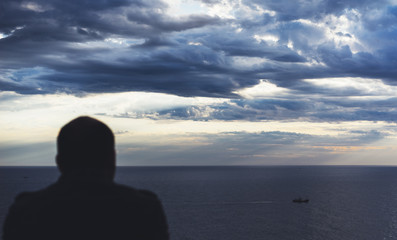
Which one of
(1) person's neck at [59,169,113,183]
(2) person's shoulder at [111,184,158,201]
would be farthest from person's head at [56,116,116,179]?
(2) person's shoulder at [111,184,158,201]

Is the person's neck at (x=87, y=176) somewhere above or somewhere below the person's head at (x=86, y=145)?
below

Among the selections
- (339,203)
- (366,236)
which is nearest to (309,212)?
(339,203)

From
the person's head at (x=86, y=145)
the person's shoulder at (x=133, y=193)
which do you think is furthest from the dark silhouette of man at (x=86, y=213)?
the person's head at (x=86, y=145)

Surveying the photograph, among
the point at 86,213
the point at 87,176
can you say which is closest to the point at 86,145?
the point at 87,176

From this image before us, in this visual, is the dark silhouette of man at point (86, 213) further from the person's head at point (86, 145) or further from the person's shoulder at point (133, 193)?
the person's head at point (86, 145)

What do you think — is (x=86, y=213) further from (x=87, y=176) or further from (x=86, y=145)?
(x=86, y=145)

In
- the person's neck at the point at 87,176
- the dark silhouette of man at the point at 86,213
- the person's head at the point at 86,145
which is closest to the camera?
the dark silhouette of man at the point at 86,213

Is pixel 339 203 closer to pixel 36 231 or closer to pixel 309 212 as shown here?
pixel 309 212

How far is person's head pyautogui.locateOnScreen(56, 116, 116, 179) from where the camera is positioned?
12.7 ft

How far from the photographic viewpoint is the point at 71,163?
3926 mm

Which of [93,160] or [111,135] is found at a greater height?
[111,135]

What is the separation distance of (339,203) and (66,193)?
154 m

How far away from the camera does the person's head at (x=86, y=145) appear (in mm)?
3863

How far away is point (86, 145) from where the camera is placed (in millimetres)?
3895
